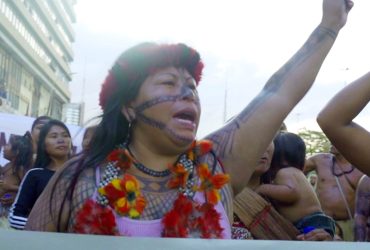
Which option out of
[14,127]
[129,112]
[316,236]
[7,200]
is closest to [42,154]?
[7,200]

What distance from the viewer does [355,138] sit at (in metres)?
1.82

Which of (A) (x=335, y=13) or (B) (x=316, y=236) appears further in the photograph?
(B) (x=316, y=236)

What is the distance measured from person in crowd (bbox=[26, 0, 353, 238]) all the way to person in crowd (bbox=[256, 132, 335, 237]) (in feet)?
3.40

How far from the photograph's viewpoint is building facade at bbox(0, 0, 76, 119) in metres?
42.3

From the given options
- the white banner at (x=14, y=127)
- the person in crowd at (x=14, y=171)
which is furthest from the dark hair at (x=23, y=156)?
the white banner at (x=14, y=127)

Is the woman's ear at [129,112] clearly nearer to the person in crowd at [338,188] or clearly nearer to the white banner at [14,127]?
the person in crowd at [338,188]

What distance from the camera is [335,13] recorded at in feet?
6.15

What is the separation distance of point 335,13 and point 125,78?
0.72 metres

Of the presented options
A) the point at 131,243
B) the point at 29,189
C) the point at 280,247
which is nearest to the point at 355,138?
the point at 280,247

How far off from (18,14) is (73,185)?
4666 cm

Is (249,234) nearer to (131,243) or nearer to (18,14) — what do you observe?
(131,243)

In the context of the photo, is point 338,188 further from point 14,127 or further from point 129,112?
point 129,112

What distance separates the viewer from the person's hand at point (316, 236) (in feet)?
8.37

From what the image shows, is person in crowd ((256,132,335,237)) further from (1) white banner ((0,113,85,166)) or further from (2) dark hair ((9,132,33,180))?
(1) white banner ((0,113,85,166))
